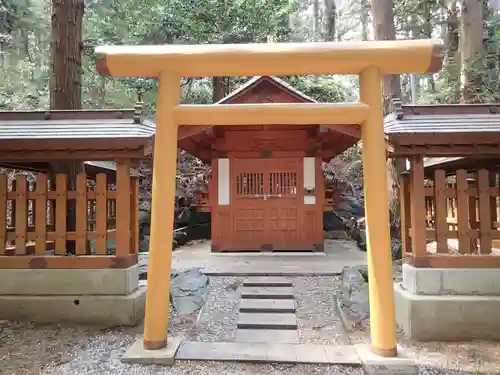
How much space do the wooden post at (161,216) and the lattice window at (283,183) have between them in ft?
17.9

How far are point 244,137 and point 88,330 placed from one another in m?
5.74

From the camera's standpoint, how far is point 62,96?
6.23 meters

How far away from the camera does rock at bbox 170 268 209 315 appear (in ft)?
18.6

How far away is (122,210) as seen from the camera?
5023mm

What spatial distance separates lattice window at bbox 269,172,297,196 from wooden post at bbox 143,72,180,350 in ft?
17.9

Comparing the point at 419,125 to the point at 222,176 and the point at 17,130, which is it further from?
the point at 17,130

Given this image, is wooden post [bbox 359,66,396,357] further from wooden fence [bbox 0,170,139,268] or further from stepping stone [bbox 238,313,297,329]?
wooden fence [bbox 0,170,139,268]

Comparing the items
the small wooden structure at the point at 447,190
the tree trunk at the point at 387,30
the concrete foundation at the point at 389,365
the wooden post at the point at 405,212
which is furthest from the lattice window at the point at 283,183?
the concrete foundation at the point at 389,365

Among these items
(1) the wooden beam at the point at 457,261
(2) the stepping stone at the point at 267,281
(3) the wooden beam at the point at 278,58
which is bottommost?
(2) the stepping stone at the point at 267,281

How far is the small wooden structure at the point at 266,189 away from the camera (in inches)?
358

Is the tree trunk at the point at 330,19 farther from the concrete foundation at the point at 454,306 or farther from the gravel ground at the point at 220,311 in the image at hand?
the concrete foundation at the point at 454,306

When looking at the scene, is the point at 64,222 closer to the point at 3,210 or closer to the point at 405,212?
the point at 3,210

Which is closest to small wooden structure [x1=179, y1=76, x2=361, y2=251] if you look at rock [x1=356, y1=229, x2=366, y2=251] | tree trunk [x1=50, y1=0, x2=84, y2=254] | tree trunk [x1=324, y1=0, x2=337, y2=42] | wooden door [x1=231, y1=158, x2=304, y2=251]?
wooden door [x1=231, y1=158, x2=304, y2=251]

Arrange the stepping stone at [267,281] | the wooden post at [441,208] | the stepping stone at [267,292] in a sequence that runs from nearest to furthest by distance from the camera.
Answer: the wooden post at [441,208] → the stepping stone at [267,292] → the stepping stone at [267,281]
